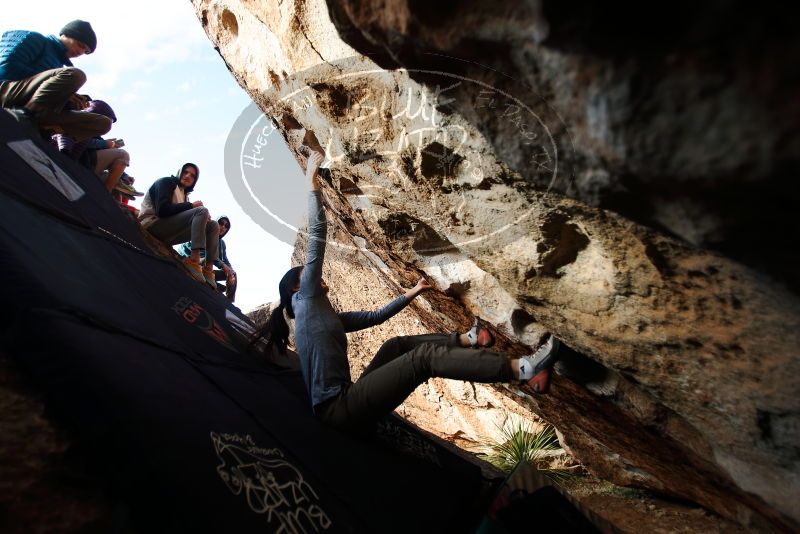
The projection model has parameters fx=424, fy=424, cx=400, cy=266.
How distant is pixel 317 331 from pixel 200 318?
122 cm

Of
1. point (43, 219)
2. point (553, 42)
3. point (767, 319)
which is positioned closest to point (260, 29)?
point (43, 219)

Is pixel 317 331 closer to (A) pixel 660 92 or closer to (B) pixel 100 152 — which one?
(A) pixel 660 92

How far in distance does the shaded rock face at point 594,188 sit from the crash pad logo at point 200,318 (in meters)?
1.34

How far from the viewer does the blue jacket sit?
328 centimetres

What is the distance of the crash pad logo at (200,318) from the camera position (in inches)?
118

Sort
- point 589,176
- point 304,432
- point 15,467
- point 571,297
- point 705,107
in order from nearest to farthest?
1. point 705,107
2. point 589,176
3. point 15,467
4. point 571,297
5. point 304,432

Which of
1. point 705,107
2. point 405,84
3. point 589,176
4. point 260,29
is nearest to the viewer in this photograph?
point 705,107

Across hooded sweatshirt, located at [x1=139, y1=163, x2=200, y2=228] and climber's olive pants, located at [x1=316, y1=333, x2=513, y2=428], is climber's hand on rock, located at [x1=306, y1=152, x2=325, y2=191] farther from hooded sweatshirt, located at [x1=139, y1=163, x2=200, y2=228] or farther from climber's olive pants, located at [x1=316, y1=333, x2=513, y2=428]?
hooded sweatshirt, located at [x1=139, y1=163, x2=200, y2=228]

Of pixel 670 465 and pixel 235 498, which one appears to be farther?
pixel 670 465

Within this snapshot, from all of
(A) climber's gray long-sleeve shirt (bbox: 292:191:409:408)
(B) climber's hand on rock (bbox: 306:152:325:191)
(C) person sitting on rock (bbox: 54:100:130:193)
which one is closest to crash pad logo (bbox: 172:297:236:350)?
(A) climber's gray long-sleeve shirt (bbox: 292:191:409:408)

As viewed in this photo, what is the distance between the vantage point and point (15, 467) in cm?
122

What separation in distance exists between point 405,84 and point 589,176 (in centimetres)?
101

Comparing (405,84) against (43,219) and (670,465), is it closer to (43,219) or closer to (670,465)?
(43,219)

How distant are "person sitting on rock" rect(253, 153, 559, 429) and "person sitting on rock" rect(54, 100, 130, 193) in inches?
Answer: 108
